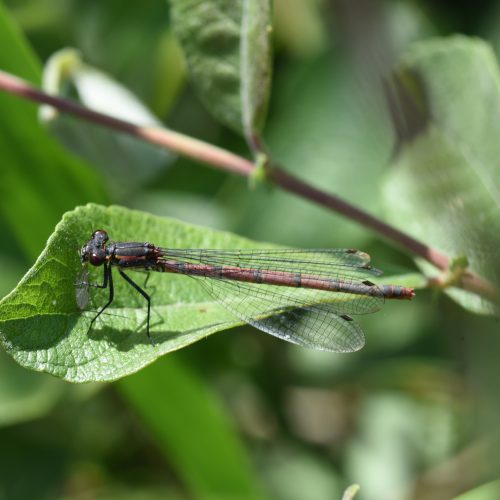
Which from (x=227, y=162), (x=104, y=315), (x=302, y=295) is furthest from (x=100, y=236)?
(x=302, y=295)

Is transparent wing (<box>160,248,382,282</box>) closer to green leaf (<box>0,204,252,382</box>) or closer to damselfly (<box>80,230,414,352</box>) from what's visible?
damselfly (<box>80,230,414,352</box>)

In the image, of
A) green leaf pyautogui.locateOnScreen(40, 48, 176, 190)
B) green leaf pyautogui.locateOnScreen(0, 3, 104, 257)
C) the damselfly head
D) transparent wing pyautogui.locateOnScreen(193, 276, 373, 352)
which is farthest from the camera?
green leaf pyautogui.locateOnScreen(0, 3, 104, 257)

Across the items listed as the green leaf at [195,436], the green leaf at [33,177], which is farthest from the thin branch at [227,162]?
the green leaf at [195,436]

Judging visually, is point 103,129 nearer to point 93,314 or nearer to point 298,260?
point 298,260

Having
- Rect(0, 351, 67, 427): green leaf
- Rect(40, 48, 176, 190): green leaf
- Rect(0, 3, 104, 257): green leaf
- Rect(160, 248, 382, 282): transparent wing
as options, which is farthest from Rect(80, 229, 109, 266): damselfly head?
Rect(0, 351, 67, 427): green leaf

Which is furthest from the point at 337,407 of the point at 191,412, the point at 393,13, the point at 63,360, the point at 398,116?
the point at 398,116

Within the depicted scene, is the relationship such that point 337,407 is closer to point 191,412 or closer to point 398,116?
point 191,412
